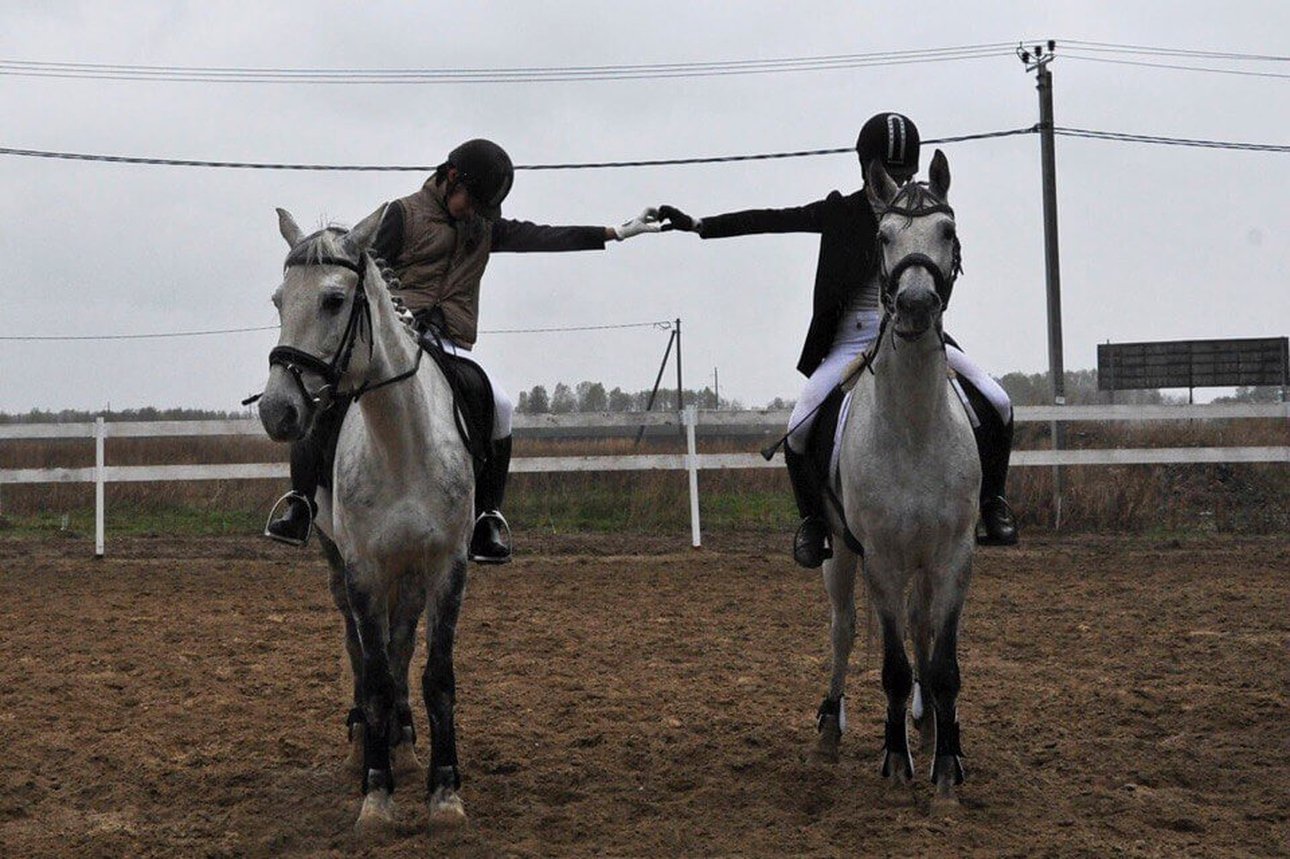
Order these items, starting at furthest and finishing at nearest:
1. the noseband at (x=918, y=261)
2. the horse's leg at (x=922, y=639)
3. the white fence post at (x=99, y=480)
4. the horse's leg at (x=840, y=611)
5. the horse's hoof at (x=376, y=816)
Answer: the white fence post at (x=99, y=480)
the horse's leg at (x=840, y=611)
the horse's leg at (x=922, y=639)
the horse's hoof at (x=376, y=816)
the noseband at (x=918, y=261)

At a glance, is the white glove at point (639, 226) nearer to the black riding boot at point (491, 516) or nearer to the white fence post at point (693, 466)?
the black riding boot at point (491, 516)

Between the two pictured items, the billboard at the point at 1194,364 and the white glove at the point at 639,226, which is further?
the billboard at the point at 1194,364

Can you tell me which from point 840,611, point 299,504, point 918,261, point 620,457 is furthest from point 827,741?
point 620,457

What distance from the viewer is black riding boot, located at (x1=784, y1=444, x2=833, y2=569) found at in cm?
599

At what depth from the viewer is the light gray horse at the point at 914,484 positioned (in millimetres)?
4941

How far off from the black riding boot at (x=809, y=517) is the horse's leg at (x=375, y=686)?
6.56ft

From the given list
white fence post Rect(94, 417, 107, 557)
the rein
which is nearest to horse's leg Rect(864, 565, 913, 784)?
the rein

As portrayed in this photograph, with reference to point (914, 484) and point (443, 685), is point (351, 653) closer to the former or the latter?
point (443, 685)

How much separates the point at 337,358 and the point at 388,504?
0.70 m

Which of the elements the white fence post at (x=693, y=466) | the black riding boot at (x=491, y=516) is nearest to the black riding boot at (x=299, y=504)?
the black riding boot at (x=491, y=516)

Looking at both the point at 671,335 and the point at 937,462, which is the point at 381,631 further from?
the point at 671,335

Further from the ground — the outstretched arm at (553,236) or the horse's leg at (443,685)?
the outstretched arm at (553,236)

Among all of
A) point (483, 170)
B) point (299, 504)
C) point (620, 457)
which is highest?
point (483, 170)

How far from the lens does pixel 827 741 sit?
19.1ft
